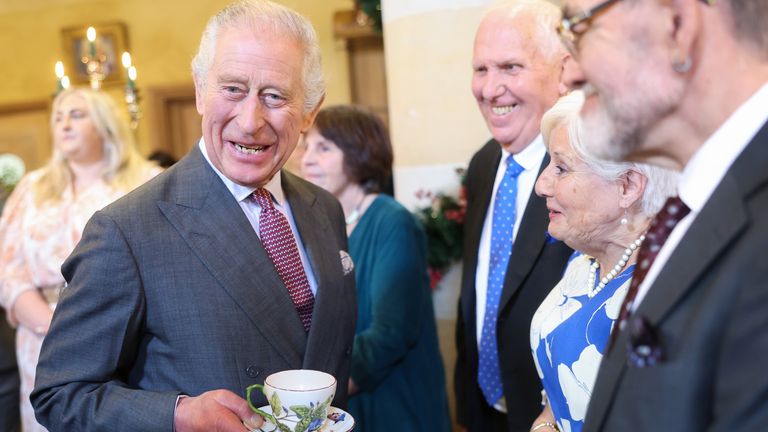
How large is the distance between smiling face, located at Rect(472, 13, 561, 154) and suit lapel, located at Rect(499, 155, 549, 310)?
260mm

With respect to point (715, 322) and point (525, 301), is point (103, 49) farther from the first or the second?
point (715, 322)

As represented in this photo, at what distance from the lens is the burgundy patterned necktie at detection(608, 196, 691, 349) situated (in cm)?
96

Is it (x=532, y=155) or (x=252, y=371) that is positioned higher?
(x=532, y=155)

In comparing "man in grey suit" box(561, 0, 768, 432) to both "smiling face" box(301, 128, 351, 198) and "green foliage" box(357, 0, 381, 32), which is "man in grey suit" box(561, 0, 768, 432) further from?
"green foliage" box(357, 0, 381, 32)

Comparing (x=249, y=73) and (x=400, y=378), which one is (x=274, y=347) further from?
(x=400, y=378)

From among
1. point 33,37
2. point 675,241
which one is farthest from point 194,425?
point 33,37

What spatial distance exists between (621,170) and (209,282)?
913 mm

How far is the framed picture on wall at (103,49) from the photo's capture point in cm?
711

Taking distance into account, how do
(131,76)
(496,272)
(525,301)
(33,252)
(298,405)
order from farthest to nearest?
(33,252)
(131,76)
(496,272)
(525,301)
(298,405)

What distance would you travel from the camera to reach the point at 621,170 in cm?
155

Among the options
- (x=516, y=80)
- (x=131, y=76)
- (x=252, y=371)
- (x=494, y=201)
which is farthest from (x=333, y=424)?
(x=131, y=76)

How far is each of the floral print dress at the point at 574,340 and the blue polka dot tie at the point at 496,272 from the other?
0.52 meters

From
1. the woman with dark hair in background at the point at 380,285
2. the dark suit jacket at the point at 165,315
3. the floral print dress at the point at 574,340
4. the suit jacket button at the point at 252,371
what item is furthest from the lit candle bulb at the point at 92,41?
the floral print dress at the point at 574,340

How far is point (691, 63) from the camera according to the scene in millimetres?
872
